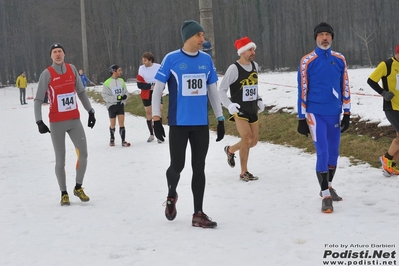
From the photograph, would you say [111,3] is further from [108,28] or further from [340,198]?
[340,198]

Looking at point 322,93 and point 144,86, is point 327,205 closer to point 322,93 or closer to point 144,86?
point 322,93

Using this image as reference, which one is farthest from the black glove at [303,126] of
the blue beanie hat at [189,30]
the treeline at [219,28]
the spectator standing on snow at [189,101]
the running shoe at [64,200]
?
the treeline at [219,28]

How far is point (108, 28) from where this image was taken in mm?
58719

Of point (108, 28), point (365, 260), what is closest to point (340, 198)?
point (365, 260)

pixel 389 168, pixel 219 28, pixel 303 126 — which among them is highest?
pixel 219 28

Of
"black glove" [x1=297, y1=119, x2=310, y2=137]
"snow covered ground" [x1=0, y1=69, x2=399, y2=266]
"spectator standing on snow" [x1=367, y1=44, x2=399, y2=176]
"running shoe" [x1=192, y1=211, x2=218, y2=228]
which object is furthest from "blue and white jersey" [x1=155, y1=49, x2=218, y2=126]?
"spectator standing on snow" [x1=367, y1=44, x2=399, y2=176]

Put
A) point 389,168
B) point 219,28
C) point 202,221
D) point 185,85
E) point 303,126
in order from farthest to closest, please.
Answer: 1. point 219,28
2. point 389,168
3. point 303,126
4. point 202,221
5. point 185,85

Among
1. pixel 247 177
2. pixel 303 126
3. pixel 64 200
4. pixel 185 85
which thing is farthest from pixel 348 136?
pixel 64 200

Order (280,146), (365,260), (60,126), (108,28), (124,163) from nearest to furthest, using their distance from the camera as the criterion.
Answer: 1. (365,260)
2. (60,126)
3. (124,163)
4. (280,146)
5. (108,28)

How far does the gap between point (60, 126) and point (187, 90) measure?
220 centimetres

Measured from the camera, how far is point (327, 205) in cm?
582

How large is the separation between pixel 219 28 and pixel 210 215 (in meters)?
53.3

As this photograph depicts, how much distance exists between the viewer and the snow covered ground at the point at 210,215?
4.66m

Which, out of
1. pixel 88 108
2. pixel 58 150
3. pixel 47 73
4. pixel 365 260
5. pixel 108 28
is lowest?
pixel 365 260
